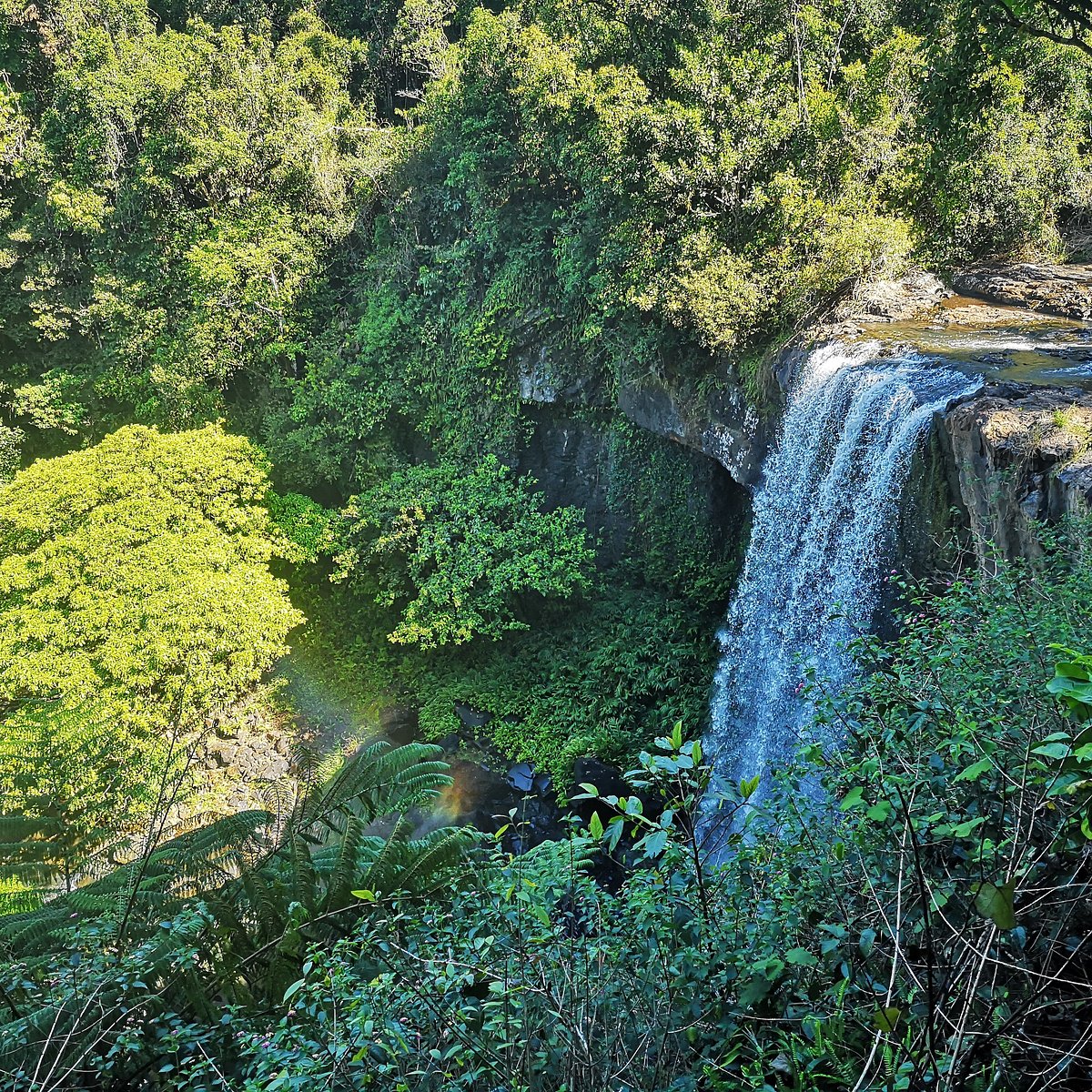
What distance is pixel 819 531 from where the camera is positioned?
28.2ft

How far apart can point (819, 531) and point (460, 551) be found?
227 inches

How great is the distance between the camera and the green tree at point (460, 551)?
12.2 meters

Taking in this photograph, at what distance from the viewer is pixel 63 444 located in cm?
1712

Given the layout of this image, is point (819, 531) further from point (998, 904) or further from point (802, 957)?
point (998, 904)

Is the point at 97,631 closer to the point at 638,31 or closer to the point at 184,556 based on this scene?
the point at 184,556

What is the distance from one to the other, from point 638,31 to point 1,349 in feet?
49.3

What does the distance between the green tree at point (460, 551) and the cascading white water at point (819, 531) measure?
3066 millimetres

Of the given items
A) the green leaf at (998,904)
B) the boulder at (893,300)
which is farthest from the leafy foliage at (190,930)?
the boulder at (893,300)

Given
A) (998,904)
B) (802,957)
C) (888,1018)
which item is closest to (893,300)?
(802,957)

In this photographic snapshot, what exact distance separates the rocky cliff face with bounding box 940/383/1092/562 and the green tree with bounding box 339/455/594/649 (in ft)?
20.1

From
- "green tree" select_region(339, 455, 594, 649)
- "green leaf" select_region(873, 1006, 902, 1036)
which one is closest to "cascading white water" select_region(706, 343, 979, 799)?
"green tree" select_region(339, 455, 594, 649)

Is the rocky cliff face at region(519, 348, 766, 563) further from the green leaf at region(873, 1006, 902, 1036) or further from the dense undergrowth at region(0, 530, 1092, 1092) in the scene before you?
the green leaf at region(873, 1006, 902, 1036)

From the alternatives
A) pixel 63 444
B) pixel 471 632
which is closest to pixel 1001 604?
pixel 471 632

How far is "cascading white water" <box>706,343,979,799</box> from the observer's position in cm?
767
